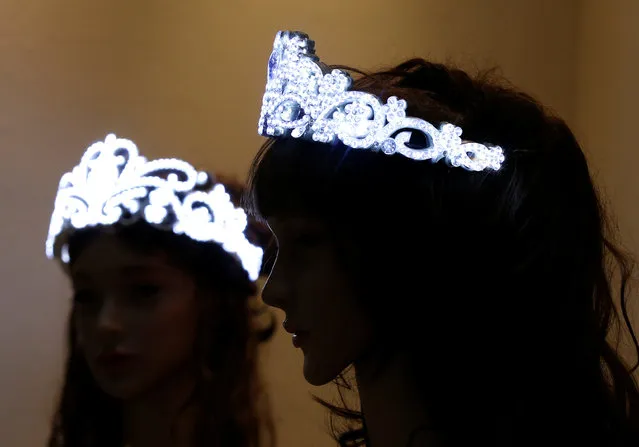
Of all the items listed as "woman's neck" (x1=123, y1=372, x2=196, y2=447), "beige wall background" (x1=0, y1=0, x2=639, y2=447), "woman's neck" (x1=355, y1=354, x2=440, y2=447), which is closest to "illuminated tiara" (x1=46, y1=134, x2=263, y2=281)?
"woman's neck" (x1=123, y1=372, x2=196, y2=447)

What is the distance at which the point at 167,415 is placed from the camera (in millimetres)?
1237

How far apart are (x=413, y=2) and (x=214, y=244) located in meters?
0.66

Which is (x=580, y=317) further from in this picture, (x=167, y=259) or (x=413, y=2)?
(x=413, y=2)

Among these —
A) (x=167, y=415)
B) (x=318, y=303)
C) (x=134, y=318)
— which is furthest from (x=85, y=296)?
(x=318, y=303)

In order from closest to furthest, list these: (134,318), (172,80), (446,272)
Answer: (446,272) < (134,318) < (172,80)

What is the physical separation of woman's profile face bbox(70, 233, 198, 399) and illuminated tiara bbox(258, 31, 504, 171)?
1.31 ft

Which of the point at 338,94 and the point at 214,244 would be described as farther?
the point at 214,244

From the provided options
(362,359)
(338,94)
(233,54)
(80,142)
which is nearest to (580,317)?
(362,359)

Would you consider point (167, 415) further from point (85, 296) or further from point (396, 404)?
point (396, 404)

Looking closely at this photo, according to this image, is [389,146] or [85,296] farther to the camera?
[85,296]

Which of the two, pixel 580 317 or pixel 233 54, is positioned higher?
pixel 233 54

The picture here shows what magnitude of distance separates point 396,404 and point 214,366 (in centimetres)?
48

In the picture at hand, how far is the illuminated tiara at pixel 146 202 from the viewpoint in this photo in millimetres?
1247

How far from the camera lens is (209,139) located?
1695 mm
